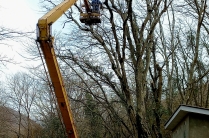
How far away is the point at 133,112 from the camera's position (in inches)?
555

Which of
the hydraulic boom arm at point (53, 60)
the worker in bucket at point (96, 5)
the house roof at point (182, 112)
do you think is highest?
the worker in bucket at point (96, 5)

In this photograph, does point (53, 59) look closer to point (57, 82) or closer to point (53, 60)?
point (53, 60)

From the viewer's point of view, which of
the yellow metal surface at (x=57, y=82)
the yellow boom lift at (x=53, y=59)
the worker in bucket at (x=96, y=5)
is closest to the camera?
the yellow boom lift at (x=53, y=59)

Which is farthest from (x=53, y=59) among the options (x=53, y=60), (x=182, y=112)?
(x=182, y=112)

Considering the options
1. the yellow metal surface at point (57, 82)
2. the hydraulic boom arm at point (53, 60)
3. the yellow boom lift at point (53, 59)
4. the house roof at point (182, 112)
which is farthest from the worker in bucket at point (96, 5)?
the house roof at point (182, 112)

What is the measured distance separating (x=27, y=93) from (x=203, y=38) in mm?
21198

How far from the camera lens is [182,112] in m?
9.01

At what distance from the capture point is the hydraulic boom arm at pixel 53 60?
306 inches

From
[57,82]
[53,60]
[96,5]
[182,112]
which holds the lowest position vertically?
[182,112]

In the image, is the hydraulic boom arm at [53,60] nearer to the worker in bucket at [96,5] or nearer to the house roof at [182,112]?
the house roof at [182,112]

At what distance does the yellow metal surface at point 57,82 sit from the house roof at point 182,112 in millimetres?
3379

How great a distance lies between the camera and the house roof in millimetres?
8094

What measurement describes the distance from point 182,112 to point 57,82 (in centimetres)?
391

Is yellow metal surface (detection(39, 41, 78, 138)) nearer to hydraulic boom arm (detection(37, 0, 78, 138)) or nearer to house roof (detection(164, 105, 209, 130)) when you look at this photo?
hydraulic boom arm (detection(37, 0, 78, 138))
